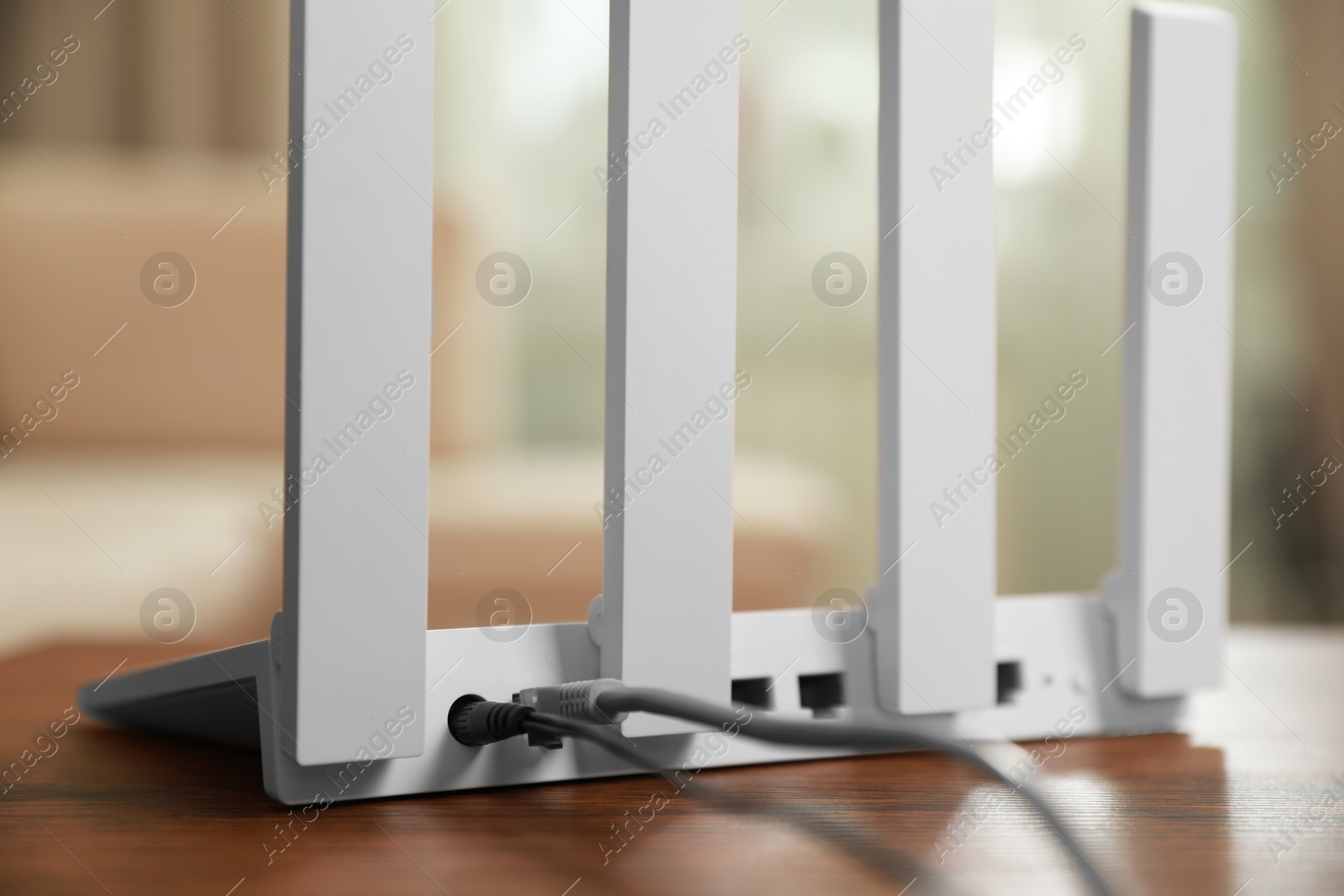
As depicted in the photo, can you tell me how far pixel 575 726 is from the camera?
0.41 meters

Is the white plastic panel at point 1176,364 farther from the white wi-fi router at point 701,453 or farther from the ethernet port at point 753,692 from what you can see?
the ethernet port at point 753,692

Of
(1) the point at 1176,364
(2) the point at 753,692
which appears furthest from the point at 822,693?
(1) the point at 1176,364

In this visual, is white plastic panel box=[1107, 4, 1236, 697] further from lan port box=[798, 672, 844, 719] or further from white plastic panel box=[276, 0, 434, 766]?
white plastic panel box=[276, 0, 434, 766]

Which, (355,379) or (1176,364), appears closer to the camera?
(355,379)

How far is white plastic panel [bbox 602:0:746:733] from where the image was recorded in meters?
0.47

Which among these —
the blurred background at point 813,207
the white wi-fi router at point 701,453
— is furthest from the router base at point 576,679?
the blurred background at point 813,207

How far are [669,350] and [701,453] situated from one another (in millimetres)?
48

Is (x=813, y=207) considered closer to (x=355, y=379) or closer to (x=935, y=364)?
(x=935, y=364)

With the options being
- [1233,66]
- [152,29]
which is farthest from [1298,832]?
[152,29]

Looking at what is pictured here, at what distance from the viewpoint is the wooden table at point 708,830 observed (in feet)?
1.11

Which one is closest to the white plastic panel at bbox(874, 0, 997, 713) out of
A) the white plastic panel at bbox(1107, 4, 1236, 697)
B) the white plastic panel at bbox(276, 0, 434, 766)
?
the white plastic panel at bbox(1107, 4, 1236, 697)

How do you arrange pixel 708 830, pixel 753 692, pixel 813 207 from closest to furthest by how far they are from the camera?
1. pixel 708 830
2. pixel 753 692
3. pixel 813 207

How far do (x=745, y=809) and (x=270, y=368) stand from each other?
6.10 feet

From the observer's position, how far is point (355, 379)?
16.8 inches
